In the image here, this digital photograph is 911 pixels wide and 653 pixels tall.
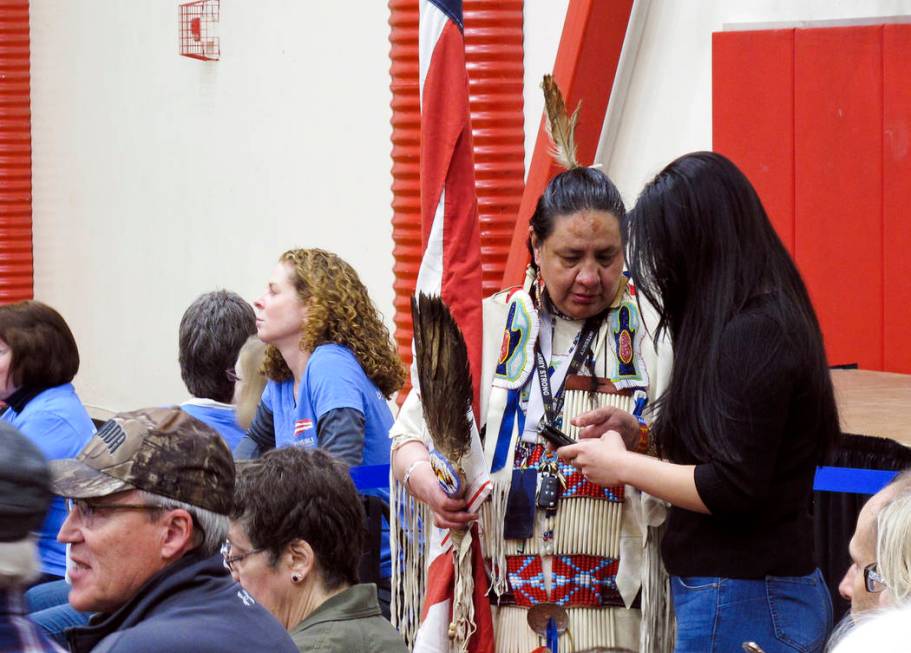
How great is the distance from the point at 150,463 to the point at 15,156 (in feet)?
29.5

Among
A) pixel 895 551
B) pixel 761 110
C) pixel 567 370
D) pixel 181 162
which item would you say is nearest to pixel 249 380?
pixel 567 370

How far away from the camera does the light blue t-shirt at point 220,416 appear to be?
14.5 ft

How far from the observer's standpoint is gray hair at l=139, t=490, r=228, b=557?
7.07 feet

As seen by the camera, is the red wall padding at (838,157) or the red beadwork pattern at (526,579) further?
the red wall padding at (838,157)

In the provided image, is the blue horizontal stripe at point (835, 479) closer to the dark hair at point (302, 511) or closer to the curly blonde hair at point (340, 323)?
the curly blonde hair at point (340, 323)

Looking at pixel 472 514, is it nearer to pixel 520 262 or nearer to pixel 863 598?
pixel 863 598

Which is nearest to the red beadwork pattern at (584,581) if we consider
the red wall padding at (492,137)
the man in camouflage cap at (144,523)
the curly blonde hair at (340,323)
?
the man in camouflage cap at (144,523)

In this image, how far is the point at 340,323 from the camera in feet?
12.7

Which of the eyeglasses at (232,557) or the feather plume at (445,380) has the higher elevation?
the feather plume at (445,380)

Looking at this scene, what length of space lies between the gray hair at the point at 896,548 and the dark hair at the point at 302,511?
1.12 metres

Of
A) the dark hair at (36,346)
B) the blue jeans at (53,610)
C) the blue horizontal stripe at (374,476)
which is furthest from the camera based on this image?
the dark hair at (36,346)

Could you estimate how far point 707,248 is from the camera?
233 cm

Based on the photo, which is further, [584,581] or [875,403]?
[875,403]

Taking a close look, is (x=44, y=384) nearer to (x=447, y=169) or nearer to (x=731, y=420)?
(x=447, y=169)
